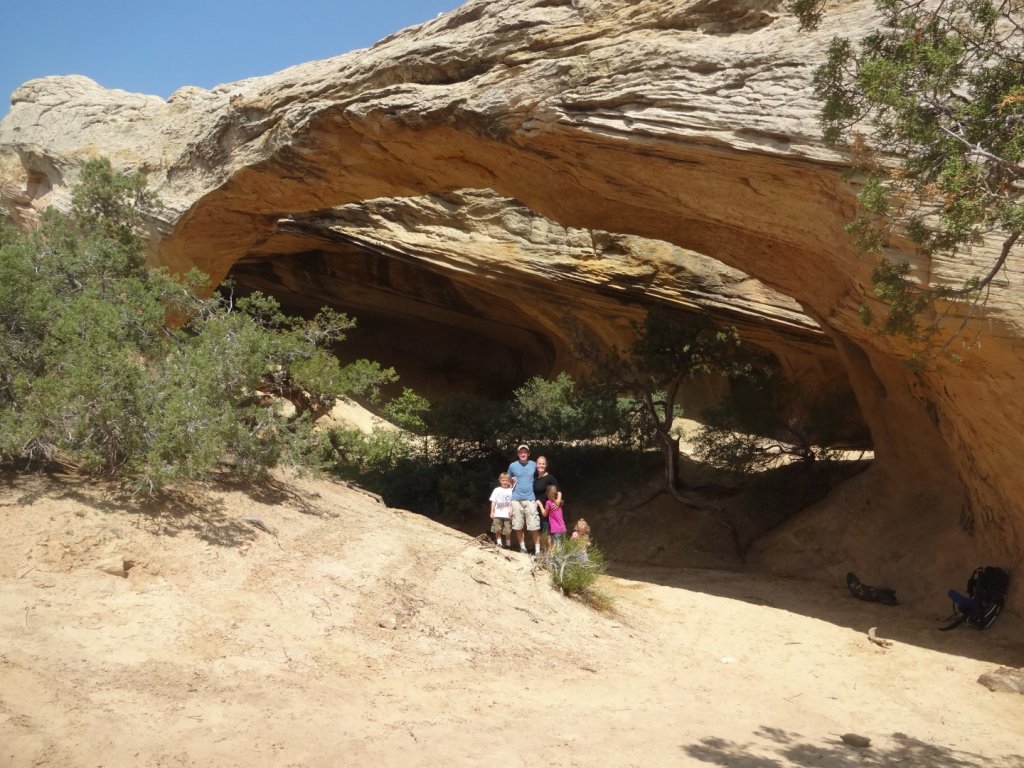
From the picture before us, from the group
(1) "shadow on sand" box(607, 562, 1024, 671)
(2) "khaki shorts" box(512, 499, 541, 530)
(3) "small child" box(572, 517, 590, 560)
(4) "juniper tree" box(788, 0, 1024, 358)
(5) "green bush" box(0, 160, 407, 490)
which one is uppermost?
(4) "juniper tree" box(788, 0, 1024, 358)

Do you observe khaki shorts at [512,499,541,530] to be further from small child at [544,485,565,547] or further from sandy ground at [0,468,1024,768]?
sandy ground at [0,468,1024,768]

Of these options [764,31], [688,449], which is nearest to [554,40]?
A: [764,31]

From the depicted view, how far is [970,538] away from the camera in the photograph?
33.4 feet

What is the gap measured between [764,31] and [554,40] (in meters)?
2.26

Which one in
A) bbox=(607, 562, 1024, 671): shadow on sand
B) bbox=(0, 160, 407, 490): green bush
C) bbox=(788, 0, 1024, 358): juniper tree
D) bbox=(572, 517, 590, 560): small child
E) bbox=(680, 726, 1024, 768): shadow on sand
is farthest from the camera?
bbox=(572, 517, 590, 560): small child

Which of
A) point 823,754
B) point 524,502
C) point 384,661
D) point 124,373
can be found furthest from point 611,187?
point 823,754

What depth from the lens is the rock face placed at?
8.84m

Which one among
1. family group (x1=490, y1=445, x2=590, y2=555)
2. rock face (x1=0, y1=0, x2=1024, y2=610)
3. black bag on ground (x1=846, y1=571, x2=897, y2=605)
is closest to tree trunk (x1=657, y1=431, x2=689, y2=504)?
rock face (x1=0, y1=0, x2=1024, y2=610)

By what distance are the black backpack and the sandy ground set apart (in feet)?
0.59

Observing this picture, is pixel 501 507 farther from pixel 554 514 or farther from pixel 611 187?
pixel 611 187

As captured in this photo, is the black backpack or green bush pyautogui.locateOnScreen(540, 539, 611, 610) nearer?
green bush pyautogui.locateOnScreen(540, 539, 611, 610)

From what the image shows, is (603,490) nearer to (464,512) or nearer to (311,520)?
(464,512)

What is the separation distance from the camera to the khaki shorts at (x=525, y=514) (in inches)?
380

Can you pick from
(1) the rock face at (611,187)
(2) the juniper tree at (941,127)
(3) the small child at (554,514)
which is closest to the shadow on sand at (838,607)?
(1) the rock face at (611,187)
